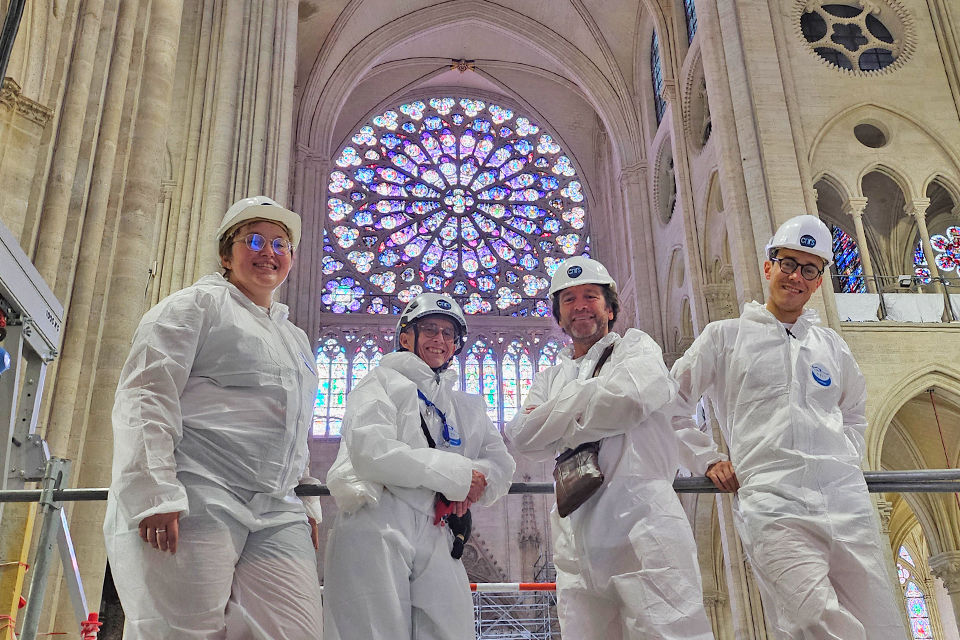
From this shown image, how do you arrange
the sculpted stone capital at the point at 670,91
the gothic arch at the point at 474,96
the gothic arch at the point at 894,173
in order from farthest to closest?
the gothic arch at the point at 474,96 < the sculpted stone capital at the point at 670,91 < the gothic arch at the point at 894,173

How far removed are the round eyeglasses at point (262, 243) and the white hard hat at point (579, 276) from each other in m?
0.89

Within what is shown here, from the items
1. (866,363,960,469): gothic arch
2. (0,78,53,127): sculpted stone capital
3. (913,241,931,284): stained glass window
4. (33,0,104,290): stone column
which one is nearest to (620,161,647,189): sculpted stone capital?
(913,241,931,284): stained glass window

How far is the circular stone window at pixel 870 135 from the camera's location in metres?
13.0

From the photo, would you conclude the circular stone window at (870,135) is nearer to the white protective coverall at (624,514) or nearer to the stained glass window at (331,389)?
the stained glass window at (331,389)

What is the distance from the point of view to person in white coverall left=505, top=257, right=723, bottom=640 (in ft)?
8.05

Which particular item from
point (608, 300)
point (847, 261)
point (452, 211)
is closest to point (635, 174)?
point (452, 211)

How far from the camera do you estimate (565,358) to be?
307 cm

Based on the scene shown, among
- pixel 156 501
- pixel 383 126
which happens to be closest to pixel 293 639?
pixel 156 501

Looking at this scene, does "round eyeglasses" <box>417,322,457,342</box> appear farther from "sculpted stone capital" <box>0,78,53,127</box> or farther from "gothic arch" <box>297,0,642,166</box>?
"gothic arch" <box>297,0,642,166</box>

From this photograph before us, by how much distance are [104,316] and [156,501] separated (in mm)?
3761

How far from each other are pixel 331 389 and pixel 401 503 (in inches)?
676

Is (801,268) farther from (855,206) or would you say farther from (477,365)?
(477,365)

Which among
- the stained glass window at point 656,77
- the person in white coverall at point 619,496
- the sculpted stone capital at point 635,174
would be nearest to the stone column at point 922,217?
the stained glass window at point 656,77

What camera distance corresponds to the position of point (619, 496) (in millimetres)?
2596
